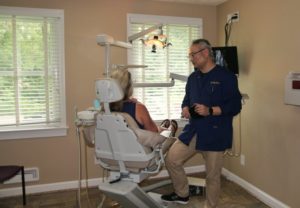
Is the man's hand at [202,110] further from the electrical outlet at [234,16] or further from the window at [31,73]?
the window at [31,73]


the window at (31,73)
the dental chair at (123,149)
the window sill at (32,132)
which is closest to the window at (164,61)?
the window at (31,73)

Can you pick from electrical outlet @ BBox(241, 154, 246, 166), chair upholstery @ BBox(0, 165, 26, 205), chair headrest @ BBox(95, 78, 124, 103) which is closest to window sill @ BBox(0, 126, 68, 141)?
chair upholstery @ BBox(0, 165, 26, 205)

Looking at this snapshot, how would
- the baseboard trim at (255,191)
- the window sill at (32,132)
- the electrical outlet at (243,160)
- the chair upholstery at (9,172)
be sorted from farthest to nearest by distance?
the electrical outlet at (243,160) → the window sill at (32,132) → the baseboard trim at (255,191) → the chair upholstery at (9,172)

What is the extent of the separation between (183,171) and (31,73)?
6.26ft

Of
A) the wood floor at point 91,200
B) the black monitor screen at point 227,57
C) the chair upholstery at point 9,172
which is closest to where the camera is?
the chair upholstery at point 9,172

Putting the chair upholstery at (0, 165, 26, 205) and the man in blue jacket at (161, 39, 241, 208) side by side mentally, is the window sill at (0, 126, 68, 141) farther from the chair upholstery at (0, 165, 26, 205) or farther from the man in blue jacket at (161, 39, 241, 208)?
the man in blue jacket at (161, 39, 241, 208)

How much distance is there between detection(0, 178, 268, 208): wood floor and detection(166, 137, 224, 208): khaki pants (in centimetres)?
35

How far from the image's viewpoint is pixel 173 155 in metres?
2.60

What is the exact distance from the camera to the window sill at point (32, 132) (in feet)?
9.96

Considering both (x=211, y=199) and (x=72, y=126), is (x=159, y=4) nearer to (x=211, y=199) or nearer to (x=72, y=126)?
→ (x=72, y=126)

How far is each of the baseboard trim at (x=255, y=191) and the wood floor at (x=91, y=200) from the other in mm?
46

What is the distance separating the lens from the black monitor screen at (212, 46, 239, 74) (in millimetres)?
Answer: 3141

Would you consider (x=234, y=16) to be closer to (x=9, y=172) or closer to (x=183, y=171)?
(x=183, y=171)

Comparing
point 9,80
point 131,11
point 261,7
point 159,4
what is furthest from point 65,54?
point 261,7
